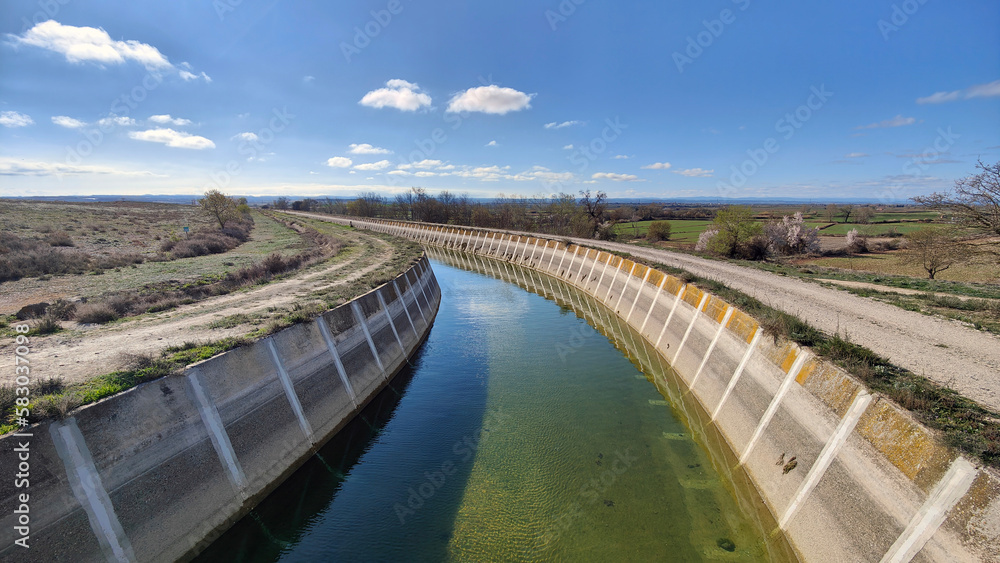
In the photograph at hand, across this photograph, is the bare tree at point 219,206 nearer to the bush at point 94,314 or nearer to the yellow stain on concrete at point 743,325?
the bush at point 94,314

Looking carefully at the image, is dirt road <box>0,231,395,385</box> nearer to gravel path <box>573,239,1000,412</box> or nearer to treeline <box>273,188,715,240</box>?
gravel path <box>573,239,1000,412</box>

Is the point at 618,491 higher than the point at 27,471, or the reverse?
the point at 27,471

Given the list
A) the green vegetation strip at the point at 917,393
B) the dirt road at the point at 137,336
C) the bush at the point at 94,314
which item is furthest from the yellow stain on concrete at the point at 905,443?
the bush at the point at 94,314

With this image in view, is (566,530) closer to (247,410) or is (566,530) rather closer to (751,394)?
(751,394)

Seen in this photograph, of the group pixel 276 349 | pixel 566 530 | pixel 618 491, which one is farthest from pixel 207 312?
pixel 618 491

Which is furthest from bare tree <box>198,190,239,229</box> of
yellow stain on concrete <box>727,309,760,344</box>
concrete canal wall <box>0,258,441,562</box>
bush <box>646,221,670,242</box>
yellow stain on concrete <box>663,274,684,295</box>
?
bush <box>646,221,670,242</box>

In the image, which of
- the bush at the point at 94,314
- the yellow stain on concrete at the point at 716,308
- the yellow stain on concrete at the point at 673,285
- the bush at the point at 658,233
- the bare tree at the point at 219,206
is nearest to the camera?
the bush at the point at 94,314

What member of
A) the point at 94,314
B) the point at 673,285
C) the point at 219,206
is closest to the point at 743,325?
the point at 673,285
